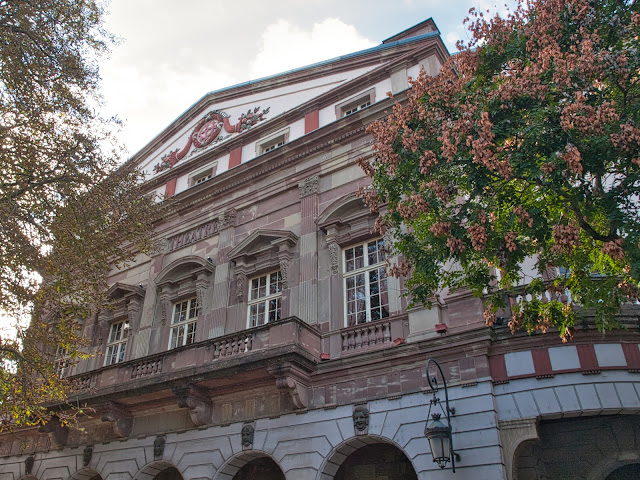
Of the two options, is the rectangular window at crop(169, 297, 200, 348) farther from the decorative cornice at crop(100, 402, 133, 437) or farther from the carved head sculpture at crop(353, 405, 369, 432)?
the carved head sculpture at crop(353, 405, 369, 432)

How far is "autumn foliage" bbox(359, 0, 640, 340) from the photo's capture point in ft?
25.9

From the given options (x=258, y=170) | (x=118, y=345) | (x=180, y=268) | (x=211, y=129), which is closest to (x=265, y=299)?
(x=180, y=268)

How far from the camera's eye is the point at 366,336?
12680mm

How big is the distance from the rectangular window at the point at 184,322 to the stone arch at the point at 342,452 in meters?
6.47

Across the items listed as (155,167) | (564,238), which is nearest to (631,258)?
(564,238)

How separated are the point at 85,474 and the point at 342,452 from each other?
8564mm

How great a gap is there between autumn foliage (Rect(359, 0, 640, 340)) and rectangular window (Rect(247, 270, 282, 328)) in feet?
19.8

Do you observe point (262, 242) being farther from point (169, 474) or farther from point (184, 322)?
point (169, 474)

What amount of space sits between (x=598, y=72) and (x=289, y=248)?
9.19m

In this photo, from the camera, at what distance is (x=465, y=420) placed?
1030 centimetres

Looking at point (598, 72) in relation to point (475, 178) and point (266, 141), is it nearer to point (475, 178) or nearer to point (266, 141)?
point (475, 178)

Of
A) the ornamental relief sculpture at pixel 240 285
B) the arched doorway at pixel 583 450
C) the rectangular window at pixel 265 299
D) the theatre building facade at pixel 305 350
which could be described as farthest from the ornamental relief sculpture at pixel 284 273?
the arched doorway at pixel 583 450

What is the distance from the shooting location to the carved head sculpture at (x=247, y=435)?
41.6 feet

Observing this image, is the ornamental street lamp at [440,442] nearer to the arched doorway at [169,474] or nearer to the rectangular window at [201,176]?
the arched doorway at [169,474]
